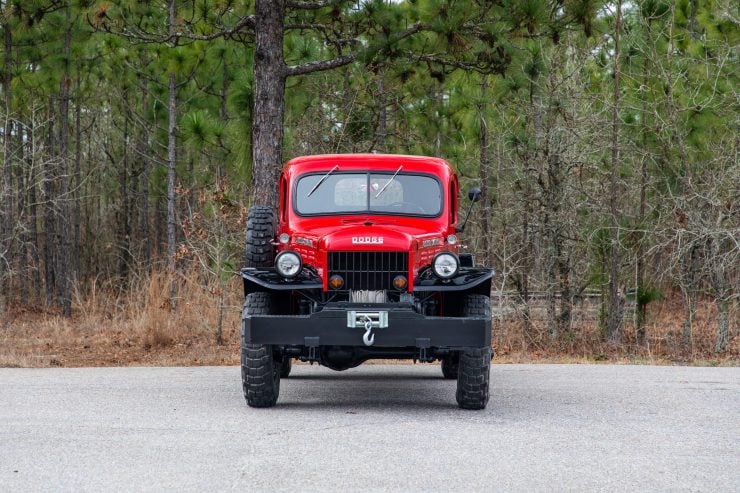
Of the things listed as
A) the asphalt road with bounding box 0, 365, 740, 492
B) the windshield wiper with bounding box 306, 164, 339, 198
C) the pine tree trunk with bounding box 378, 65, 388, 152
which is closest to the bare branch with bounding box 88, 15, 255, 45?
the pine tree trunk with bounding box 378, 65, 388, 152

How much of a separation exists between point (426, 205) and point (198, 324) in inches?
348

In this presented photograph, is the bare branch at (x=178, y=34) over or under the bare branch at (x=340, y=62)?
over

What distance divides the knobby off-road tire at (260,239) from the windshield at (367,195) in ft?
1.20

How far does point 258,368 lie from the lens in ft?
32.6

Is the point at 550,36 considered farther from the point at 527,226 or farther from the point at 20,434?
the point at 20,434

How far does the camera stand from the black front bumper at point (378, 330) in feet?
31.3

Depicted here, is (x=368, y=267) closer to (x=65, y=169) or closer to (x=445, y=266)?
(x=445, y=266)

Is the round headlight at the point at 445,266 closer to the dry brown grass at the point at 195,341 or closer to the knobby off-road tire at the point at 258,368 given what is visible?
the knobby off-road tire at the point at 258,368

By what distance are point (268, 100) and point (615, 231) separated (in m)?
6.88

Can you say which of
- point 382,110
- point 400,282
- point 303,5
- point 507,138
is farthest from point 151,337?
point 400,282

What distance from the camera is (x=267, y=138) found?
1688 centimetres

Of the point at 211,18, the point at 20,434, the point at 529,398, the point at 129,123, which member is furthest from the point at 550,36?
the point at 129,123

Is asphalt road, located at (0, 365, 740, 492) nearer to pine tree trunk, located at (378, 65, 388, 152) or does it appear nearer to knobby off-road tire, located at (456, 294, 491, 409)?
knobby off-road tire, located at (456, 294, 491, 409)

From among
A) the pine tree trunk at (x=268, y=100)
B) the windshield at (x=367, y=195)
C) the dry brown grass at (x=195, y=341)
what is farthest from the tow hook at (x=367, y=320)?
the pine tree trunk at (x=268, y=100)
